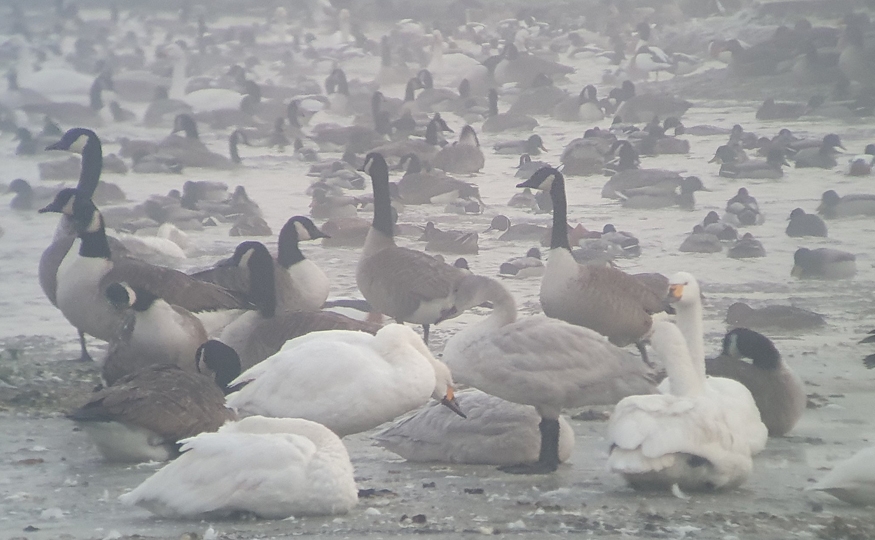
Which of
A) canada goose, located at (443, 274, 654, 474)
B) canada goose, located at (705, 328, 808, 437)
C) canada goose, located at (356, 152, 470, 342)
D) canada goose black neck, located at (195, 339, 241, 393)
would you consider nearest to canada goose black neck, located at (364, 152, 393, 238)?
canada goose, located at (356, 152, 470, 342)

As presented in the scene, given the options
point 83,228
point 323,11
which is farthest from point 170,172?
point 323,11

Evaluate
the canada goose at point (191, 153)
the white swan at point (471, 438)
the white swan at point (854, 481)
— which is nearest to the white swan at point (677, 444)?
the white swan at point (854, 481)

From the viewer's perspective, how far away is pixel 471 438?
6375 mm

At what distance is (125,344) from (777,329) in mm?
4509

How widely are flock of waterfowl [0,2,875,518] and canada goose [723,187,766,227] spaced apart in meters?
0.03

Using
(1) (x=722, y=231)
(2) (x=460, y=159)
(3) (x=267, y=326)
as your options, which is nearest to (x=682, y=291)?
(3) (x=267, y=326)

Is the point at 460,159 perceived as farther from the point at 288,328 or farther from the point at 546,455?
the point at 546,455

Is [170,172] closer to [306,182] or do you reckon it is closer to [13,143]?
[306,182]

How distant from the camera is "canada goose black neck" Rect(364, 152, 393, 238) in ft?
34.9

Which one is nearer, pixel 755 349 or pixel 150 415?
pixel 150 415

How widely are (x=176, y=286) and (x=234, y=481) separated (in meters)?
→ 3.72

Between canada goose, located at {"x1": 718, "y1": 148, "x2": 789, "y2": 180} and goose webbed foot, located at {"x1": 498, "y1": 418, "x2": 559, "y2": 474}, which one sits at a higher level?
canada goose, located at {"x1": 718, "y1": 148, "x2": 789, "y2": 180}

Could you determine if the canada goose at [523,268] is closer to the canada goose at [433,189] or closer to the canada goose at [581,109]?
the canada goose at [433,189]

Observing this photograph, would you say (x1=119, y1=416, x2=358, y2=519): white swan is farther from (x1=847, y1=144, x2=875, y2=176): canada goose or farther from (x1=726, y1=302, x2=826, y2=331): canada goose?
(x1=847, y1=144, x2=875, y2=176): canada goose
